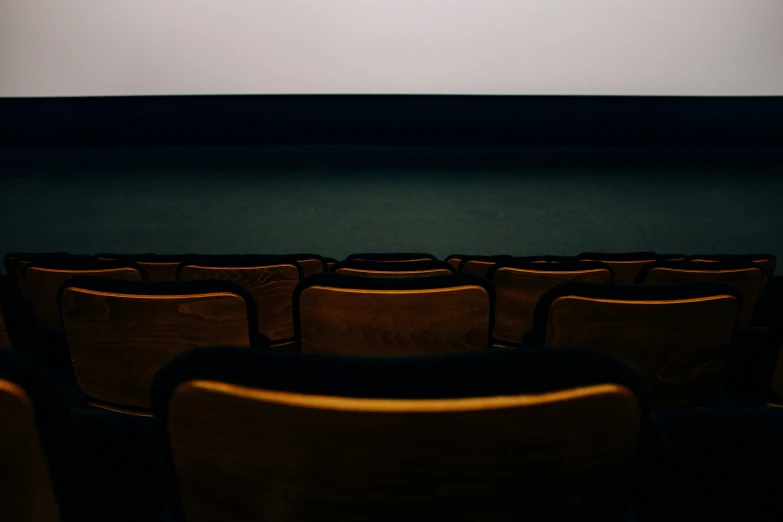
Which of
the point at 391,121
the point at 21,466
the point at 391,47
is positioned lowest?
the point at 21,466

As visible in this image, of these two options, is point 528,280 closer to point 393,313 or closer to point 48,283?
point 393,313

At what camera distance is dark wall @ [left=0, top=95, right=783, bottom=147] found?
18.1ft

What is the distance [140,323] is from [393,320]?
2.14ft

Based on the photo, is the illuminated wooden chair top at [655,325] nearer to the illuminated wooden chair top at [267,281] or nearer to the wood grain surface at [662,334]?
the wood grain surface at [662,334]

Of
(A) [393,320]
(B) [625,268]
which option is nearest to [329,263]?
(B) [625,268]

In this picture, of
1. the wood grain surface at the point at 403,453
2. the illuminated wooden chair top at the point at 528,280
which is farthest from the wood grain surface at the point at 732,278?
the wood grain surface at the point at 403,453

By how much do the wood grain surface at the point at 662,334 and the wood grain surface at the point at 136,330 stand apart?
83 cm

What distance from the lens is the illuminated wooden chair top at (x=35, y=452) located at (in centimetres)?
47

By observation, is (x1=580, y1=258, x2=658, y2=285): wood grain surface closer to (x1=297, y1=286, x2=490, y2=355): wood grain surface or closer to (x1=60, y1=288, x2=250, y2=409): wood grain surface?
(x1=297, y1=286, x2=490, y2=355): wood grain surface

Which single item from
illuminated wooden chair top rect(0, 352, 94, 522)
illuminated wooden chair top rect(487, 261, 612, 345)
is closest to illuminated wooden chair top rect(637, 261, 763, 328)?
illuminated wooden chair top rect(487, 261, 612, 345)

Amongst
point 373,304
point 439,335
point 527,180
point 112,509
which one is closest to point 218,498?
point 112,509

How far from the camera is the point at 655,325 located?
3.52ft

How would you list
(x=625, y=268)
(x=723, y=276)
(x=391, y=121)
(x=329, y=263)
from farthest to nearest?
(x=391, y=121) → (x=329, y=263) → (x=625, y=268) → (x=723, y=276)

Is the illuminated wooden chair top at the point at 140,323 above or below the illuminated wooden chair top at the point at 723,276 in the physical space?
above
